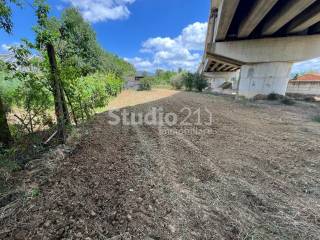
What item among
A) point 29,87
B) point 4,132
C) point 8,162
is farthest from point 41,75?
point 8,162

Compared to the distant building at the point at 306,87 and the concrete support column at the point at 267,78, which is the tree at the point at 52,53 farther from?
the distant building at the point at 306,87

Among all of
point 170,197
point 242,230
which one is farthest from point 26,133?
point 242,230

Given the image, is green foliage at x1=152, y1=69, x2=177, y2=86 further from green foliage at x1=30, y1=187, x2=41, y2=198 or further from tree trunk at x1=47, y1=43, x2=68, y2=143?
green foliage at x1=30, y1=187, x2=41, y2=198

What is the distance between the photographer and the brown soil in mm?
1745

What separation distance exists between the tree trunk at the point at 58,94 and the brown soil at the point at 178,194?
0.52 m

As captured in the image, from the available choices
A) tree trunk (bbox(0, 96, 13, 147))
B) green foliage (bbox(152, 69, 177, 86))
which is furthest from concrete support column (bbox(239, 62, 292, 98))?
green foliage (bbox(152, 69, 177, 86))

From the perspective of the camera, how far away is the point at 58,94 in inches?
144

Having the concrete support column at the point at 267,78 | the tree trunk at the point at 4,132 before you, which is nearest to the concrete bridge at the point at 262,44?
the concrete support column at the point at 267,78

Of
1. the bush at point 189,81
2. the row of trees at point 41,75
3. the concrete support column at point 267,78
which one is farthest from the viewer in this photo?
the bush at point 189,81

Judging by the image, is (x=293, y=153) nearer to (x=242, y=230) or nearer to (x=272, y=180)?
(x=272, y=180)

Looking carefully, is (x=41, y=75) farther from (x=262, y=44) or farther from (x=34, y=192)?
(x=262, y=44)

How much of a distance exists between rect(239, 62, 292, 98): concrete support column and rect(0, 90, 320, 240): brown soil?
9755 mm

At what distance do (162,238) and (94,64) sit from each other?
1790 cm

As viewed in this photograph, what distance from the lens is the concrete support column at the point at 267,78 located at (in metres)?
12.3
